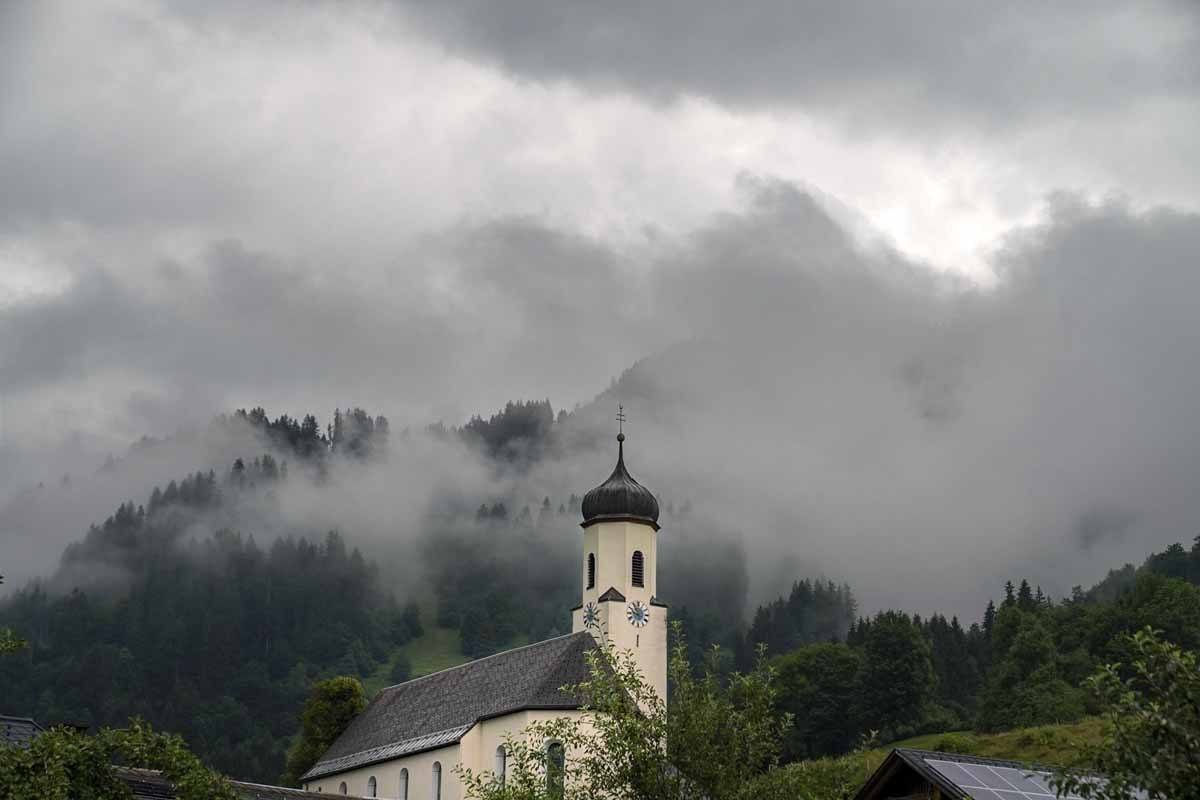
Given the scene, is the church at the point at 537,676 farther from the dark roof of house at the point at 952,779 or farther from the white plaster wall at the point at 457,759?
the dark roof of house at the point at 952,779

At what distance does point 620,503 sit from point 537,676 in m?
11.1

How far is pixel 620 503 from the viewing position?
85062mm

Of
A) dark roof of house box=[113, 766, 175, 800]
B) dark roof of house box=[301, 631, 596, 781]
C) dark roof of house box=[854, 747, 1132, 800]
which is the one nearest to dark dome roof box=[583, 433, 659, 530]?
dark roof of house box=[301, 631, 596, 781]

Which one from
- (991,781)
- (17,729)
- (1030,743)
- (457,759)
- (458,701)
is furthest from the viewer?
(1030,743)

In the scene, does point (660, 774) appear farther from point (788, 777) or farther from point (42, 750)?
point (42, 750)

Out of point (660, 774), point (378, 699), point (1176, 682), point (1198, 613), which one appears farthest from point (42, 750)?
point (1198, 613)

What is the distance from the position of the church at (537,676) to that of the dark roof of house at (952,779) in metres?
35.3

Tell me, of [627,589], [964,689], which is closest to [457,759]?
[627,589]

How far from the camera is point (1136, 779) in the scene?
76.7 ft

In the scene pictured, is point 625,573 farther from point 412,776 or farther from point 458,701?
point 412,776

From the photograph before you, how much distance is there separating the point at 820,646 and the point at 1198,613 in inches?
1319

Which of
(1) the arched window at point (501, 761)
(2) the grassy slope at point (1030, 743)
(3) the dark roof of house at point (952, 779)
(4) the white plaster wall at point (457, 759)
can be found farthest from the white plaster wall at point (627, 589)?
(3) the dark roof of house at point (952, 779)

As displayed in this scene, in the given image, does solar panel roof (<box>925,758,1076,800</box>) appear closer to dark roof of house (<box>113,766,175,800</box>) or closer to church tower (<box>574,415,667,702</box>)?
dark roof of house (<box>113,766,175,800</box>)

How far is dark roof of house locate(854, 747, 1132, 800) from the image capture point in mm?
36969
